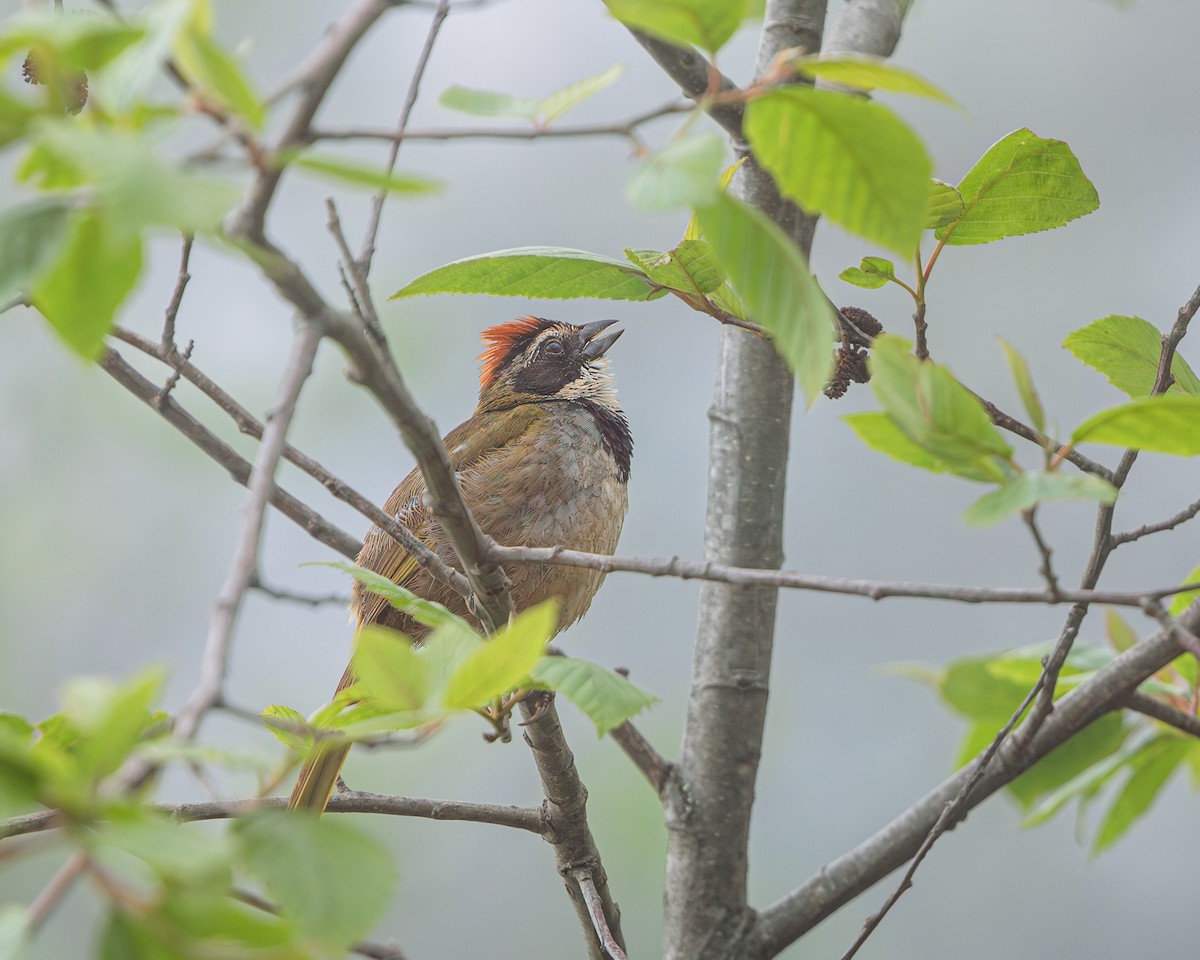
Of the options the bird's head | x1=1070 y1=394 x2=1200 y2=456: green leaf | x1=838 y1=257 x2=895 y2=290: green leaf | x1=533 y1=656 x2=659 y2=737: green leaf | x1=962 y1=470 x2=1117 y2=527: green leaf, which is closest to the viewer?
x1=962 y1=470 x2=1117 y2=527: green leaf

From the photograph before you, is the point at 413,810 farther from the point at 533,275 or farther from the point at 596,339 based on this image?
the point at 596,339

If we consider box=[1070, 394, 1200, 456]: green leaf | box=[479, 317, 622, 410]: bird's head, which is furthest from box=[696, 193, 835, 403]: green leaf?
box=[479, 317, 622, 410]: bird's head

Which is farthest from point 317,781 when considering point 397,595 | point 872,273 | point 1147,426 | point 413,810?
point 1147,426

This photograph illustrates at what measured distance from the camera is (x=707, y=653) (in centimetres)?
213

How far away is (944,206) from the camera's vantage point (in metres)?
1.59

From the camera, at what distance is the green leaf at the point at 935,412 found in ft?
3.02

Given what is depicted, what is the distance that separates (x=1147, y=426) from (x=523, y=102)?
594 mm

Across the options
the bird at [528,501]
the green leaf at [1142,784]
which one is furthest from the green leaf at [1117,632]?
the bird at [528,501]

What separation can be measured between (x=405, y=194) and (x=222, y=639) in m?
0.28

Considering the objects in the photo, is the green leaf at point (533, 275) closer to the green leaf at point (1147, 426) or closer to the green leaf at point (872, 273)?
the green leaf at point (872, 273)

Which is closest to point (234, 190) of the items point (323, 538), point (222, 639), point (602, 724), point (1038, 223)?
point (222, 639)

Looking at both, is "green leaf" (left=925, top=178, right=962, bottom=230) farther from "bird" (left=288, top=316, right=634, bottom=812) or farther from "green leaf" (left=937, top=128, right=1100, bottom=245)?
"bird" (left=288, top=316, right=634, bottom=812)

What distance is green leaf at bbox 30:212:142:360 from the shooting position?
72 centimetres

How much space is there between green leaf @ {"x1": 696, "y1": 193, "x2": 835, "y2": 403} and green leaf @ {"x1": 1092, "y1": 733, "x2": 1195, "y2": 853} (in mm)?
1560
